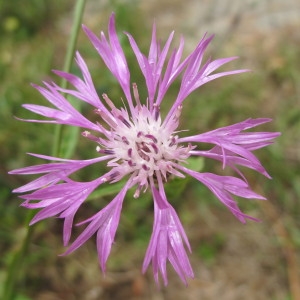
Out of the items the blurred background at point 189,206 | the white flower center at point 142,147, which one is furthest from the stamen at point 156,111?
the blurred background at point 189,206

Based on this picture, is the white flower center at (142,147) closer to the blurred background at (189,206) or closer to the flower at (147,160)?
the flower at (147,160)

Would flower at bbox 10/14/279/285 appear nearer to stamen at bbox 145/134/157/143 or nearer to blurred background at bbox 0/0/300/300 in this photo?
stamen at bbox 145/134/157/143

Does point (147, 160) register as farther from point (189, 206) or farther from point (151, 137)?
point (189, 206)

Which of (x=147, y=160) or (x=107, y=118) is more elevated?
(x=107, y=118)

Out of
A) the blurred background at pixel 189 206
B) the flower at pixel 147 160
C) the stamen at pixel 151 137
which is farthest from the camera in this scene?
the blurred background at pixel 189 206

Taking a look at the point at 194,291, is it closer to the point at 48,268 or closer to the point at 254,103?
the point at 48,268

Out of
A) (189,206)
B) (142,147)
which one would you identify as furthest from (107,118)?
(189,206)

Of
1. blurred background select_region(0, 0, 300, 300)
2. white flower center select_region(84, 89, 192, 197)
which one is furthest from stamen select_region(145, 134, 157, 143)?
blurred background select_region(0, 0, 300, 300)

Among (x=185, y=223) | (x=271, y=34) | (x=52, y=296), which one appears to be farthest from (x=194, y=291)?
(x=271, y=34)
